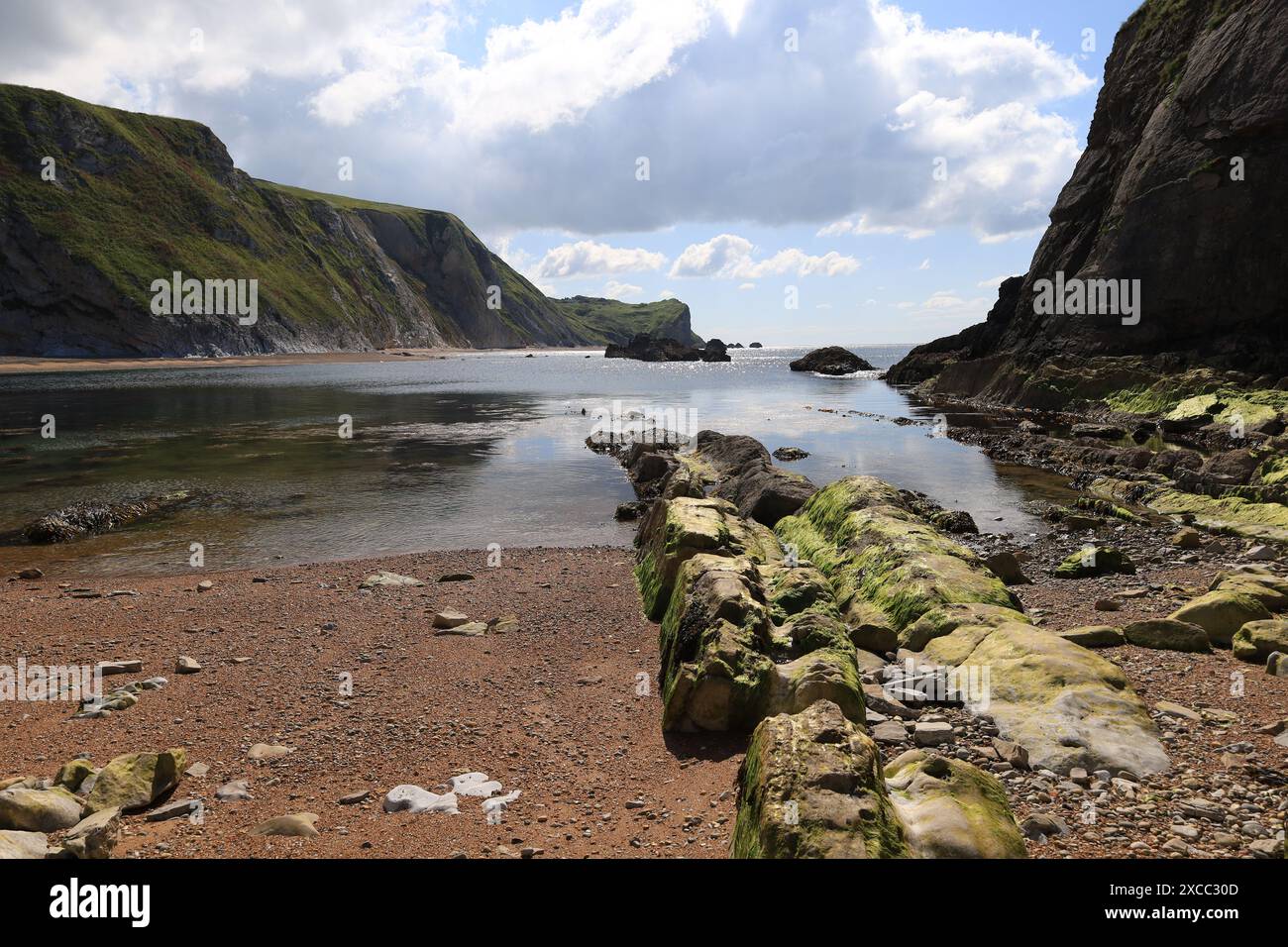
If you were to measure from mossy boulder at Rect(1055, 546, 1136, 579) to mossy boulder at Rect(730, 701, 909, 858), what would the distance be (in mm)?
14192

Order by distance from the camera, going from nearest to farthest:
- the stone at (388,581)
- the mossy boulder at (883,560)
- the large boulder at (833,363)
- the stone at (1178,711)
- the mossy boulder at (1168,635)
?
the stone at (1178,711)
the mossy boulder at (1168,635)
the mossy boulder at (883,560)
the stone at (388,581)
the large boulder at (833,363)

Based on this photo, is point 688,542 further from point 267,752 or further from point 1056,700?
point 267,752

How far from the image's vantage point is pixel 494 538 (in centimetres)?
2291

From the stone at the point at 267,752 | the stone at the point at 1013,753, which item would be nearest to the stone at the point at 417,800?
the stone at the point at 267,752

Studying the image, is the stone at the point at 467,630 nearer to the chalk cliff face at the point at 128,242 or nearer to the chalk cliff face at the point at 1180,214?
the chalk cliff face at the point at 1180,214

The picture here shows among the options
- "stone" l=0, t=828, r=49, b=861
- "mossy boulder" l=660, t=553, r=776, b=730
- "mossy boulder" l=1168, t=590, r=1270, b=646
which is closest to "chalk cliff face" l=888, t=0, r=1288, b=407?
"mossy boulder" l=1168, t=590, r=1270, b=646

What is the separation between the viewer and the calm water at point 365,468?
22.5m

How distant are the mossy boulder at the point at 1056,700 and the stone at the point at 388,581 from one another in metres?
11.4

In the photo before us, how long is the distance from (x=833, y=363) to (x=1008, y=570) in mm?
140586

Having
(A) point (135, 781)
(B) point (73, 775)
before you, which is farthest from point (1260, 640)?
(B) point (73, 775)

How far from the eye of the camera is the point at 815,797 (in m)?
5.48

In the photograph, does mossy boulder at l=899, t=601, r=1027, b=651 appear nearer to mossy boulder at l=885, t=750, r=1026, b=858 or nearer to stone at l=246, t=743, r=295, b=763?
mossy boulder at l=885, t=750, r=1026, b=858

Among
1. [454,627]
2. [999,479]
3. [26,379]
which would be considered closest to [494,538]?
[454,627]
